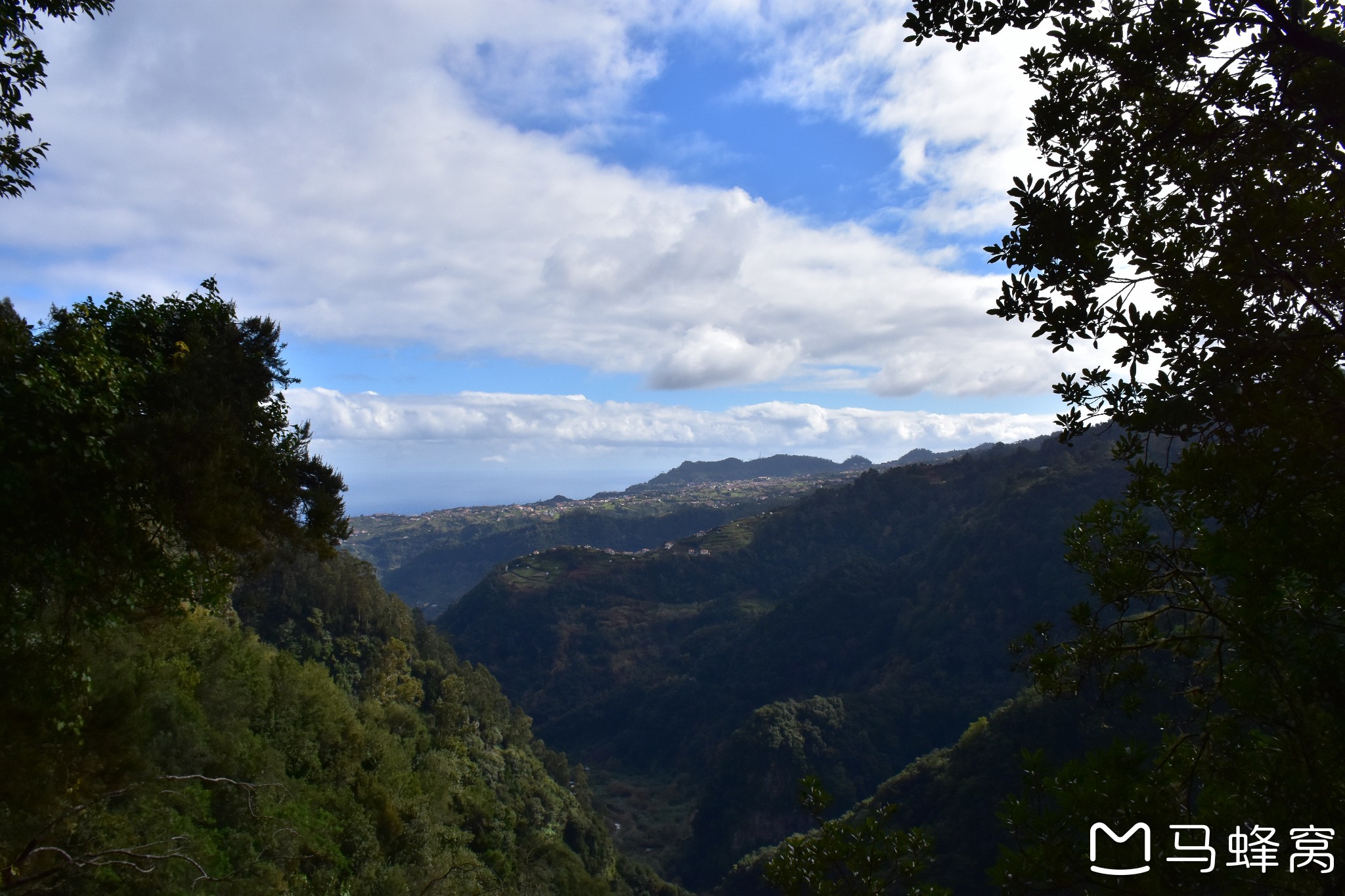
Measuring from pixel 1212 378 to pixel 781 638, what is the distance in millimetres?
100053

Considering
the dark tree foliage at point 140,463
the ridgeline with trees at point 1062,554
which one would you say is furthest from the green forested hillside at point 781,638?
the dark tree foliage at point 140,463

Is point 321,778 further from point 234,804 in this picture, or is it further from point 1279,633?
point 1279,633

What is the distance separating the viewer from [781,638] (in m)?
98.1

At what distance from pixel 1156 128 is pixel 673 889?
5508cm

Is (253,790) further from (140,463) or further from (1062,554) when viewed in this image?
(1062,554)

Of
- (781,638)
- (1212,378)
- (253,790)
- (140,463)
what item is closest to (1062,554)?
(1212,378)

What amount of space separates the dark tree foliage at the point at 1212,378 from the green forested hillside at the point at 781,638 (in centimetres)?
6518

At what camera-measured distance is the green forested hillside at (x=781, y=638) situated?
214 feet

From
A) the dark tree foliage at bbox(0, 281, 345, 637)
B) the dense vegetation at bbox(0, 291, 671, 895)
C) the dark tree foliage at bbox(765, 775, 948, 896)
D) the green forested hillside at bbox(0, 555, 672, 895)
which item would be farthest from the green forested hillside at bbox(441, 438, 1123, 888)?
the dark tree foliage at bbox(765, 775, 948, 896)

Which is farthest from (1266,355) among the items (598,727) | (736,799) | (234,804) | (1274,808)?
(598,727)

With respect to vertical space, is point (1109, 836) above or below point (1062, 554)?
below

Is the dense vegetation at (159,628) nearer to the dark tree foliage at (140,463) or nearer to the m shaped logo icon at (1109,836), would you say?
the dark tree foliage at (140,463)

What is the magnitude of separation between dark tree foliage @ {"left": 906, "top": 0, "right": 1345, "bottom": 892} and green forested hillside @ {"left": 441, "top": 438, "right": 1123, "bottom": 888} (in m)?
65.2

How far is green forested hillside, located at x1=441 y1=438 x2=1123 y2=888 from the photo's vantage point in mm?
65312
